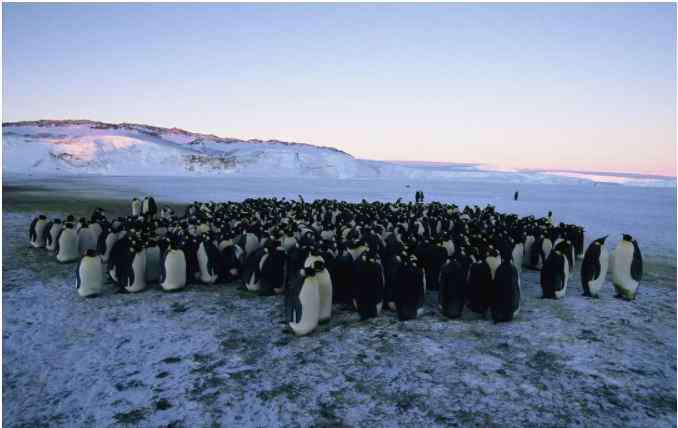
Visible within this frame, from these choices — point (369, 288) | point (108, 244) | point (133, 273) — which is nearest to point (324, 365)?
point (369, 288)

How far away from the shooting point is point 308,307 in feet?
18.4

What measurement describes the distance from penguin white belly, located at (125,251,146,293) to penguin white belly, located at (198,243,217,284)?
94 cm

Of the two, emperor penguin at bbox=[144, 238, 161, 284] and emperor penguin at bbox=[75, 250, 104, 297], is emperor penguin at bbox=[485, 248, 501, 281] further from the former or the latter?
emperor penguin at bbox=[75, 250, 104, 297]

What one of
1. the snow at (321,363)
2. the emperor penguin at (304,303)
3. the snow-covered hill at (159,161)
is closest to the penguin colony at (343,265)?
the emperor penguin at (304,303)

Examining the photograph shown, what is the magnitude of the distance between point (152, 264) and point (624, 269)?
8.19 m

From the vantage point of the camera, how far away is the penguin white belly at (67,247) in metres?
9.23

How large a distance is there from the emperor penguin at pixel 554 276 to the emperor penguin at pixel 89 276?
24.0 feet

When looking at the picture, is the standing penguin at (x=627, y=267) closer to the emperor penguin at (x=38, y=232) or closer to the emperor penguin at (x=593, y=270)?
the emperor penguin at (x=593, y=270)

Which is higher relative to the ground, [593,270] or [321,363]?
[593,270]

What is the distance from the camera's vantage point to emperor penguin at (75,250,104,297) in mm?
6957

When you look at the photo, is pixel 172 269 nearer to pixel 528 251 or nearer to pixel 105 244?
pixel 105 244

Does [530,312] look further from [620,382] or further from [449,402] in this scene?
[449,402]

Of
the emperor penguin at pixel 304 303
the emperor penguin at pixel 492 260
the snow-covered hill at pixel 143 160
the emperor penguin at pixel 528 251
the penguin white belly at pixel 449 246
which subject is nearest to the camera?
the emperor penguin at pixel 304 303

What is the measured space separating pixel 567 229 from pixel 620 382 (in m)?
7.07
